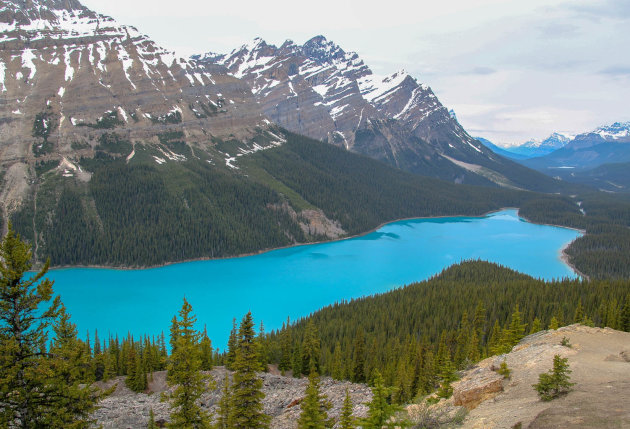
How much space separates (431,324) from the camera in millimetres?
66000

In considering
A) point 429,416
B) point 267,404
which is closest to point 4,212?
point 267,404

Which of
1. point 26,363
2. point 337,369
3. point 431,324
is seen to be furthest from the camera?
point 431,324

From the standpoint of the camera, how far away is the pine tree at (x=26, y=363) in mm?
16891

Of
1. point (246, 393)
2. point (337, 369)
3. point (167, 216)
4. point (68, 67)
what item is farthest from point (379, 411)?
point (68, 67)

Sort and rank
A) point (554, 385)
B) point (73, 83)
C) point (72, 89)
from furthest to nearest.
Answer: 1. point (73, 83)
2. point (72, 89)
3. point (554, 385)

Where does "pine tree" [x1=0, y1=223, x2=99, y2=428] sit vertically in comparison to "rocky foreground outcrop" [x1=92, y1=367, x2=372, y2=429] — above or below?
above

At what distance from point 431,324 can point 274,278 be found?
5249 centimetres

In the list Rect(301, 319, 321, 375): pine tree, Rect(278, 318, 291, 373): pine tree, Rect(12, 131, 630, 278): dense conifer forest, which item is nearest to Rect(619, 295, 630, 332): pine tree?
Rect(301, 319, 321, 375): pine tree

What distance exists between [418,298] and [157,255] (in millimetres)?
77461

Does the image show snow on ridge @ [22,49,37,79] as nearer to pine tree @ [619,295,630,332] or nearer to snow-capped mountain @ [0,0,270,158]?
snow-capped mountain @ [0,0,270,158]

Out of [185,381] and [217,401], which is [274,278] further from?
[185,381]

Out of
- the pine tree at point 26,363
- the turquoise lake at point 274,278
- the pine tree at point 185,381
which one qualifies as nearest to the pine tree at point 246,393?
the pine tree at point 185,381

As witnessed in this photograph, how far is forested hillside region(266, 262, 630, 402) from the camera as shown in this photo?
44656 millimetres

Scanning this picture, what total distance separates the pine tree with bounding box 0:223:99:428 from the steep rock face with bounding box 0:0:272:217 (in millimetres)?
130525
